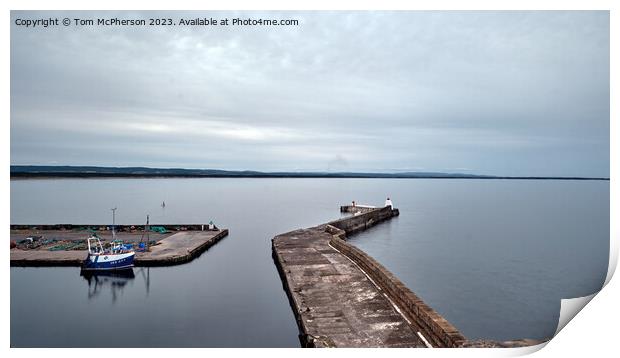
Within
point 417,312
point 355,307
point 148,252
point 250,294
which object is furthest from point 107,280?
point 417,312

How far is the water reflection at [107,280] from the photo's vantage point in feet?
62.4

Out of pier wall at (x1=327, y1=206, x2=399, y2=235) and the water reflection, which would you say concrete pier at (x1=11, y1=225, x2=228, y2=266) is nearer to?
the water reflection

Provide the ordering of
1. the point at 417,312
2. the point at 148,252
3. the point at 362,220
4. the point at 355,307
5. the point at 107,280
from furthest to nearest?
1. the point at 362,220
2. the point at 148,252
3. the point at 107,280
4. the point at 355,307
5. the point at 417,312

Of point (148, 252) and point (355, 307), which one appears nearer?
point (355, 307)

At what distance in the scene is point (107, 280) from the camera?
20406 mm

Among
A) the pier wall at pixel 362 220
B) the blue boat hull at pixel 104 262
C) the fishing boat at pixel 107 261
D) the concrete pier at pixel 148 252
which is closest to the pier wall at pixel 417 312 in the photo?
the concrete pier at pixel 148 252

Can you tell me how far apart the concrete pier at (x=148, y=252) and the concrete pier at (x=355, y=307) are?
7285mm

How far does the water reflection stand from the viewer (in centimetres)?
1903

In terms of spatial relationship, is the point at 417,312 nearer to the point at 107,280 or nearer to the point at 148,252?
the point at 107,280

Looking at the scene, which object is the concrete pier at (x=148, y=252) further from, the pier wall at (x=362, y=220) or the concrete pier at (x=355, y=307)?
the pier wall at (x=362, y=220)

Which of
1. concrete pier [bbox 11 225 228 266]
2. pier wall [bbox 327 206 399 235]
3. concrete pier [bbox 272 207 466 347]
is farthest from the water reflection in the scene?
pier wall [bbox 327 206 399 235]

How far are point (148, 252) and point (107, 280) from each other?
139 inches

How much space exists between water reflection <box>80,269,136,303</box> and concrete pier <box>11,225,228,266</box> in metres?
1.06
